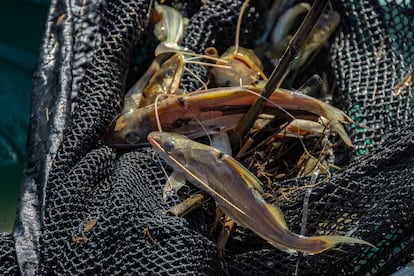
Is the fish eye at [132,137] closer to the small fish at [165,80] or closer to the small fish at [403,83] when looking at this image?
the small fish at [165,80]

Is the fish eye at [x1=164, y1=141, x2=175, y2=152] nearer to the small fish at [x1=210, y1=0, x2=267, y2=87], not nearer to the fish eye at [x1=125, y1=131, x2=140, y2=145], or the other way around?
the fish eye at [x1=125, y1=131, x2=140, y2=145]

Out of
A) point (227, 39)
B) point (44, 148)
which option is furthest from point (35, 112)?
point (227, 39)

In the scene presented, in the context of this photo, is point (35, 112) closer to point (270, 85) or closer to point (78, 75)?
point (78, 75)

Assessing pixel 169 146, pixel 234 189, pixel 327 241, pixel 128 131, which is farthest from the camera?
pixel 128 131

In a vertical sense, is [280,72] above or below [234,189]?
above

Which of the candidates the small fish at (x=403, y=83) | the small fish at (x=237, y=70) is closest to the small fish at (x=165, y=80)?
the small fish at (x=237, y=70)

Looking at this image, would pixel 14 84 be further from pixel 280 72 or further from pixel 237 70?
pixel 280 72

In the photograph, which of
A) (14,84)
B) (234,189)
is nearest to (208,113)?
(234,189)
